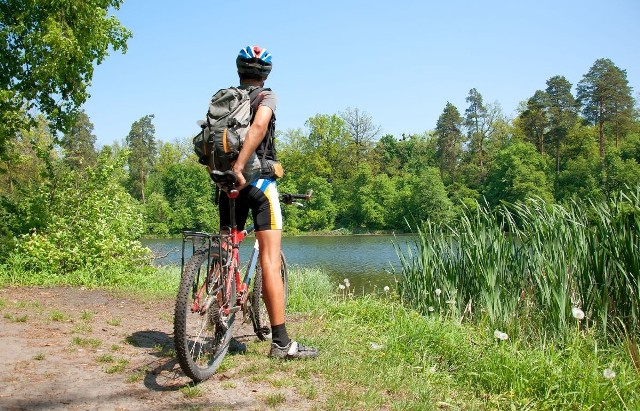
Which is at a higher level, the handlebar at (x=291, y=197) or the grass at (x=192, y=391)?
the handlebar at (x=291, y=197)

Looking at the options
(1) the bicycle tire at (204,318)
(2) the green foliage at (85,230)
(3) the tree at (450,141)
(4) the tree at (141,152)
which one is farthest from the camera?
(4) the tree at (141,152)

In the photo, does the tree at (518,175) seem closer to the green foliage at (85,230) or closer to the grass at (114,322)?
the green foliage at (85,230)

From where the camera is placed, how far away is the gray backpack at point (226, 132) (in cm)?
325

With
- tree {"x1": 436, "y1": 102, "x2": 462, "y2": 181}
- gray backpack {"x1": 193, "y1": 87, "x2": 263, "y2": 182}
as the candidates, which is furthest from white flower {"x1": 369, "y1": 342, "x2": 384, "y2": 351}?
tree {"x1": 436, "y1": 102, "x2": 462, "y2": 181}

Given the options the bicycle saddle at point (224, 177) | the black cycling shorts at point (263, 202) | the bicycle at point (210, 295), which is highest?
the bicycle saddle at point (224, 177)

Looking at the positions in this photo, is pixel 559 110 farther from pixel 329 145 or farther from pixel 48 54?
pixel 48 54

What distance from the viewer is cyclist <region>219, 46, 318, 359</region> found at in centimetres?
337

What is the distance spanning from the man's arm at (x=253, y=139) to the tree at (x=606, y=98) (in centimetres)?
5432

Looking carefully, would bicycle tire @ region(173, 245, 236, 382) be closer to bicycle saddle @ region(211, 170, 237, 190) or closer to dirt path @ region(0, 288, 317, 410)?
dirt path @ region(0, 288, 317, 410)

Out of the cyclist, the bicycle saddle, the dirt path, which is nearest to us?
the dirt path

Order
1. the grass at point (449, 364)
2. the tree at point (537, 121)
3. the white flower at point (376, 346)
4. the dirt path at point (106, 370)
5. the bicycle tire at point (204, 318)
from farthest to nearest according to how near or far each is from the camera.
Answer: the tree at point (537, 121), the white flower at point (376, 346), the grass at point (449, 364), the bicycle tire at point (204, 318), the dirt path at point (106, 370)

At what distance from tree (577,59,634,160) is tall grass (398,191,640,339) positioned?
1994 inches

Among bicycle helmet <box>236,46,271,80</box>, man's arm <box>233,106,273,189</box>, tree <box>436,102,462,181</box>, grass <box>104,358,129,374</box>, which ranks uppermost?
tree <box>436,102,462,181</box>

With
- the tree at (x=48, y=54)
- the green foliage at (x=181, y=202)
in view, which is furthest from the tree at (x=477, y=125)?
the tree at (x=48, y=54)
